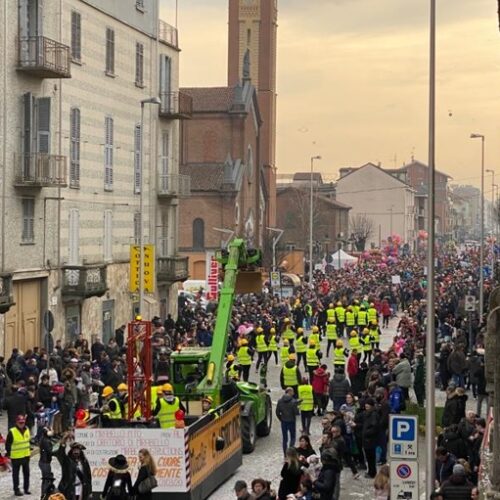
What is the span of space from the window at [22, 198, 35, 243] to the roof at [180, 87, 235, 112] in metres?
55.2

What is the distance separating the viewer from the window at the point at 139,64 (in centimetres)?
4884

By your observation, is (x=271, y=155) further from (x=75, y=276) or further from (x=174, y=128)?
(x=75, y=276)

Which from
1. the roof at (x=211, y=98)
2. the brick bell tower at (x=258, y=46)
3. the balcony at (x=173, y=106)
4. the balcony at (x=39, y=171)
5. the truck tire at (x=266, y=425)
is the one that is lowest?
the truck tire at (x=266, y=425)

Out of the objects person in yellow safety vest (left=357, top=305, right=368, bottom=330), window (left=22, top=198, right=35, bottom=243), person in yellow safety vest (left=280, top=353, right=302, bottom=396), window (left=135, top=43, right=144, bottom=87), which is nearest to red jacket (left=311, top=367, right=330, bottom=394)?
person in yellow safety vest (left=280, top=353, right=302, bottom=396)

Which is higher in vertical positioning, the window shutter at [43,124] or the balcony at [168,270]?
the window shutter at [43,124]

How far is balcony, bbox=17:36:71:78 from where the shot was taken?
36.6 meters

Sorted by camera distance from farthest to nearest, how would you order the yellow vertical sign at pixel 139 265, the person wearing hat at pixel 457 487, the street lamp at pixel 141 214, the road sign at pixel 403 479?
the yellow vertical sign at pixel 139 265 < the street lamp at pixel 141 214 < the road sign at pixel 403 479 < the person wearing hat at pixel 457 487

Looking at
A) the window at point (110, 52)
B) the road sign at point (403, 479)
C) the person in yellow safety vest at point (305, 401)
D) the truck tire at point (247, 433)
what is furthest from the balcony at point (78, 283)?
the road sign at point (403, 479)

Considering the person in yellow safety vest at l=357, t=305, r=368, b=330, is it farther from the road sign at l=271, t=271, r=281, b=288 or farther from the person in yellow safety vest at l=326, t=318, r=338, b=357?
the road sign at l=271, t=271, r=281, b=288

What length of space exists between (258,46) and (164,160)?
56519 mm

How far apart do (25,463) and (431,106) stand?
829 centimetres

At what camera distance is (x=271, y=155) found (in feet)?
340

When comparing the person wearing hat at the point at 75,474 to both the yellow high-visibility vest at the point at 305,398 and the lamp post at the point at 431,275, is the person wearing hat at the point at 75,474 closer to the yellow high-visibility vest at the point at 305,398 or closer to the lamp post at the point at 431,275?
the lamp post at the point at 431,275

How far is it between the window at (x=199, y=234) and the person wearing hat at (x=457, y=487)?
6993 cm
